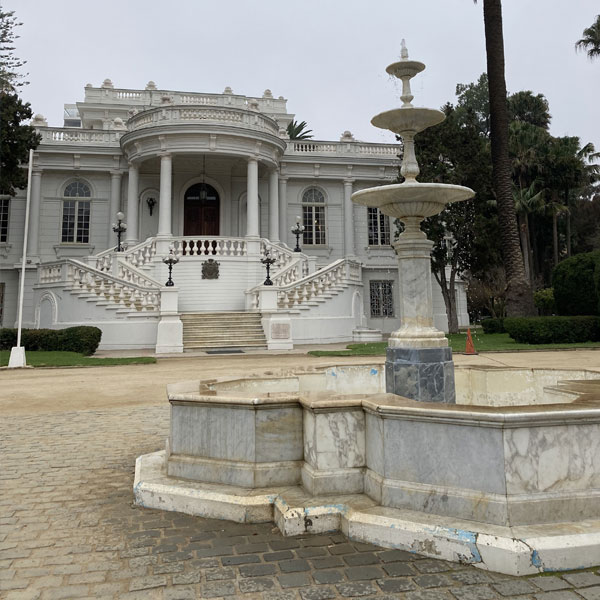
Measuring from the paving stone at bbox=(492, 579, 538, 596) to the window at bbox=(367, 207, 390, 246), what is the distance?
1064 inches

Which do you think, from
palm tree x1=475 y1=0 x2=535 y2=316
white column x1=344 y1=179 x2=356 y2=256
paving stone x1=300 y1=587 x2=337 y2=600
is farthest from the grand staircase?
paving stone x1=300 y1=587 x2=337 y2=600

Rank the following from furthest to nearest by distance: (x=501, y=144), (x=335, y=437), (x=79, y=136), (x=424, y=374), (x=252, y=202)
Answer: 1. (x=79, y=136)
2. (x=252, y=202)
3. (x=501, y=144)
4. (x=424, y=374)
5. (x=335, y=437)

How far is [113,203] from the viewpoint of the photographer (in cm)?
2605

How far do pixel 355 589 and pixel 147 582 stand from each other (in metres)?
1.21

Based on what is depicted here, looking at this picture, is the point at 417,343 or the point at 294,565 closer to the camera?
the point at 294,565

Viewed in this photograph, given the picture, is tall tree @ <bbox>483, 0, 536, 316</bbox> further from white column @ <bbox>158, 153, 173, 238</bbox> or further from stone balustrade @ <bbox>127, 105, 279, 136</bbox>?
white column @ <bbox>158, 153, 173, 238</bbox>

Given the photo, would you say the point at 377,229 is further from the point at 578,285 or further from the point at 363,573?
the point at 363,573

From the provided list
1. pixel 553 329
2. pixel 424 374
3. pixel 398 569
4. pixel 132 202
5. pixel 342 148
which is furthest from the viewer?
pixel 342 148

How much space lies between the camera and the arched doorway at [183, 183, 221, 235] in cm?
2711

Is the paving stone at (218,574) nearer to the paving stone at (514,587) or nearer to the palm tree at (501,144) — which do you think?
the paving stone at (514,587)

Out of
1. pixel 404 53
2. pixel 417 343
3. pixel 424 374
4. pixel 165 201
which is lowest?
pixel 424 374

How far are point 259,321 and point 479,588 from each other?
696 inches

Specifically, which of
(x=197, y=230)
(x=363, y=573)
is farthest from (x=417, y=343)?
(x=197, y=230)

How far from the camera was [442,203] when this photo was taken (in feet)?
18.6
